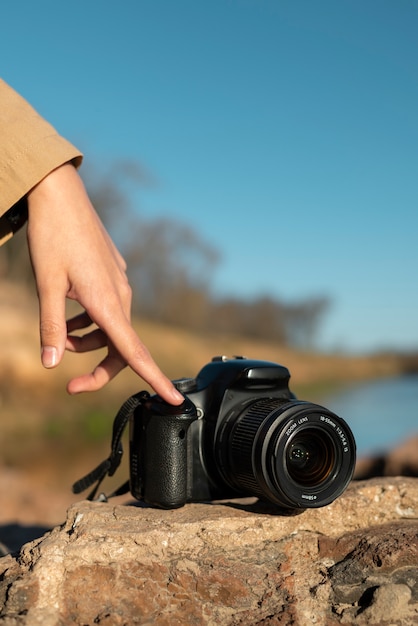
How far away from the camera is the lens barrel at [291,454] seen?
6.70 feet

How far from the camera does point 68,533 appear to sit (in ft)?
6.71

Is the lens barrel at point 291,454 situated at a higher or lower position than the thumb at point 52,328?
lower

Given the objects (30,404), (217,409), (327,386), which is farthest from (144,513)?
(327,386)

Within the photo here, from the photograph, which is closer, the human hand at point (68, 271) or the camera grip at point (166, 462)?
the human hand at point (68, 271)

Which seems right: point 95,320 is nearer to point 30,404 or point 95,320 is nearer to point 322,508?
point 322,508

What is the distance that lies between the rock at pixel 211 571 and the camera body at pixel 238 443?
0.13 metres

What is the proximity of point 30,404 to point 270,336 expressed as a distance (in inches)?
631

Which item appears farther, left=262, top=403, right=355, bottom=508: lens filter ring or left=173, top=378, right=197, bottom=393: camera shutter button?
left=173, top=378, right=197, bottom=393: camera shutter button

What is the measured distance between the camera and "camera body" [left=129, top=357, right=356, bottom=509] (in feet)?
6.78

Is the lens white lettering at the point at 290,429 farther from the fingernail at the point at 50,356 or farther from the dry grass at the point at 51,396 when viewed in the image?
the dry grass at the point at 51,396

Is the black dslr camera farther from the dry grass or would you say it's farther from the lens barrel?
the dry grass

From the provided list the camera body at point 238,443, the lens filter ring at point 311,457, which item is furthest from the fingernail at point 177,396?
the lens filter ring at point 311,457

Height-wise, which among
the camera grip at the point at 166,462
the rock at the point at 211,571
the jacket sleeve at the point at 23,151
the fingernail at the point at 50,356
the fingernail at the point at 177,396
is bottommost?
the rock at the point at 211,571

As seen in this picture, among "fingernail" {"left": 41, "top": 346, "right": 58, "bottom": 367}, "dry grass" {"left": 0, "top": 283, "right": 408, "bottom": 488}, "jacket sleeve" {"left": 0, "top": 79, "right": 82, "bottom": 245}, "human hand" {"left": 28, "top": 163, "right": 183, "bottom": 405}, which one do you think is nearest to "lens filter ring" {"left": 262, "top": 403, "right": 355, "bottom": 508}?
"human hand" {"left": 28, "top": 163, "right": 183, "bottom": 405}
